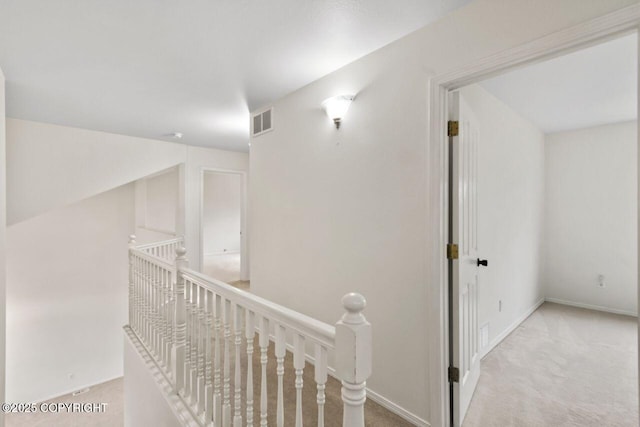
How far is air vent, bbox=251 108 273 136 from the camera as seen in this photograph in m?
3.14

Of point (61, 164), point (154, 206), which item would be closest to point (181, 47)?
point (61, 164)

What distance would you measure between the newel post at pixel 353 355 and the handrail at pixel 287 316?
80mm

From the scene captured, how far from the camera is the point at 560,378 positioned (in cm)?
246

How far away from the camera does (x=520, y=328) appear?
3490 millimetres

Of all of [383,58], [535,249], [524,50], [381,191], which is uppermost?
[383,58]

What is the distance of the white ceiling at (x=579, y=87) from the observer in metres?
2.21

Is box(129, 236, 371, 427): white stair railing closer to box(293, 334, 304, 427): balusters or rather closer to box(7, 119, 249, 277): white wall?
box(293, 334, 304, 427): balusters

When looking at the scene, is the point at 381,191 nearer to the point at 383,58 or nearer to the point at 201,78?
the point at 383,58

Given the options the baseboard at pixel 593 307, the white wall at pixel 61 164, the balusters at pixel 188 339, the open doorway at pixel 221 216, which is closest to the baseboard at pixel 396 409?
the balusters at pixel 188 339

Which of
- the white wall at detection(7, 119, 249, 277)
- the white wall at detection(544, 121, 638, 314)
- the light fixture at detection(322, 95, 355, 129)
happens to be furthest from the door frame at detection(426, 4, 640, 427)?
the white wall at detection(7, 119, 249, 277)

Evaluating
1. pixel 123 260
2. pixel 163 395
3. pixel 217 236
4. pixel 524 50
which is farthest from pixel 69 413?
pixel 524 50

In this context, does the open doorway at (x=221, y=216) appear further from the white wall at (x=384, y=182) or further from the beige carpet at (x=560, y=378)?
the beige carpet at (x=560, y=378)

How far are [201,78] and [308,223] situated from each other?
1536mm

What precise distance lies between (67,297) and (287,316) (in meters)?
6.30
